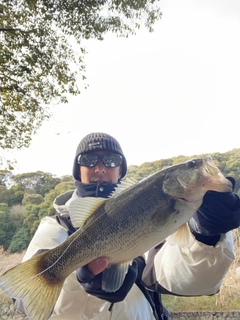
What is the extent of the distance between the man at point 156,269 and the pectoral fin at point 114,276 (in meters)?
0.04

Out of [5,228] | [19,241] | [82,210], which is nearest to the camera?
[82,210]

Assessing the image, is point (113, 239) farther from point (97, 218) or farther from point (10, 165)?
point (10, 165)

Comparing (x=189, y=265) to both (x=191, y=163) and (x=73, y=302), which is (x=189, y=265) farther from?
(x=73, y=302)

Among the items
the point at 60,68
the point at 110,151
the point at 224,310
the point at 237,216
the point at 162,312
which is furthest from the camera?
the point at 60,68

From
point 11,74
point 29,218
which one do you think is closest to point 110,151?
point 11,74

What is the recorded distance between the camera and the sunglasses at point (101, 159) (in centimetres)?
271

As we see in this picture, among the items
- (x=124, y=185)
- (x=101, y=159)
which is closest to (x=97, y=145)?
(x=101, y=159)

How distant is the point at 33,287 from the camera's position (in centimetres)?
152

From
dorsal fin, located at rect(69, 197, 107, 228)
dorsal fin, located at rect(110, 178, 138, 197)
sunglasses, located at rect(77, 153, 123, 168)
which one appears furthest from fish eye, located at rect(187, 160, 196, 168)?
sunglasses, located at rect(77, 153, 123, 168)

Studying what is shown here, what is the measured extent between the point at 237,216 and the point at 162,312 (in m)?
1.09

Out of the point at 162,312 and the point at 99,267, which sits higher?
the point at 99,267

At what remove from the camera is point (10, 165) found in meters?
7.48

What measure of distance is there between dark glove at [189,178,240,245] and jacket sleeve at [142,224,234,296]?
0.35ft

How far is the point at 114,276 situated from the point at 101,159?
1274mm
